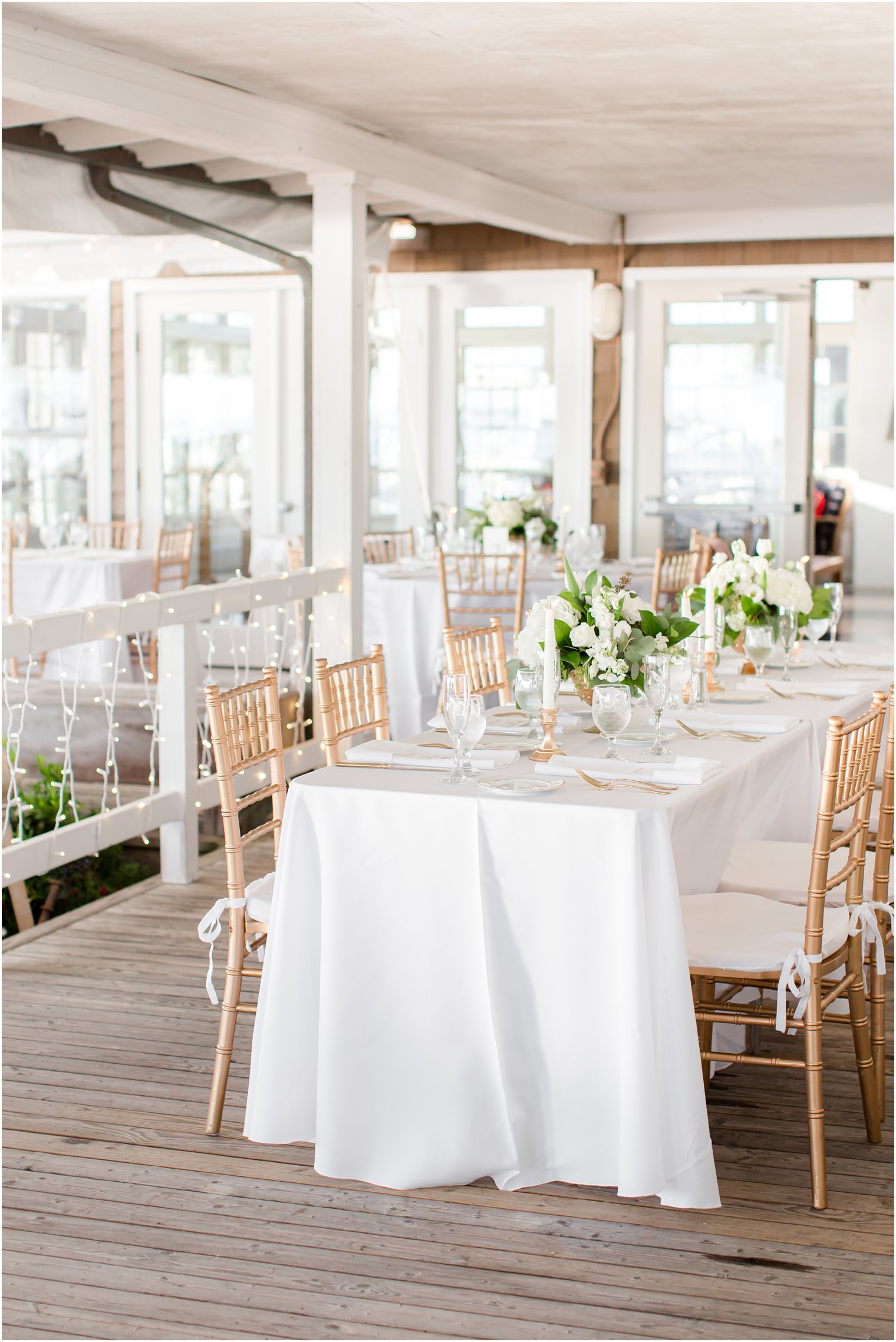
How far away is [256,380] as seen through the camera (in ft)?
32.4

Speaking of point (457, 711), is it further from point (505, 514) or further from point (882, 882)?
point (505, 514)

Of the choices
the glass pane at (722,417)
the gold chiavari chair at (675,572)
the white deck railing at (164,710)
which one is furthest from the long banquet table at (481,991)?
the glass pane at (722,417)

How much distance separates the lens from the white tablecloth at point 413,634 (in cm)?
754

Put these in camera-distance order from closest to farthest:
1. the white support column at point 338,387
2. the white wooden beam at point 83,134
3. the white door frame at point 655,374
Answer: the white wooden beam at point 83,134, the white support column at point 338,387, the white door frame at point 655,374

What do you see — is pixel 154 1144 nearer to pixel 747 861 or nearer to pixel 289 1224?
pixel 289 1224

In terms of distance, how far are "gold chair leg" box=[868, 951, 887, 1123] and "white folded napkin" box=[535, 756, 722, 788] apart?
670mm

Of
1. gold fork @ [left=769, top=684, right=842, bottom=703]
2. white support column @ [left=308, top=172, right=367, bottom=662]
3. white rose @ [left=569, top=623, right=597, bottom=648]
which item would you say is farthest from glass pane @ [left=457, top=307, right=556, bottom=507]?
white rose @ [left=569, top=623, right=597, bottom=648]

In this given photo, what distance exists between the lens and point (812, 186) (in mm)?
8055

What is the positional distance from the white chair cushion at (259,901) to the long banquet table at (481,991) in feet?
0.65

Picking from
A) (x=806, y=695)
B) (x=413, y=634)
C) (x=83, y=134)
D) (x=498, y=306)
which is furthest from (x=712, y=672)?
(x=498, y=306)

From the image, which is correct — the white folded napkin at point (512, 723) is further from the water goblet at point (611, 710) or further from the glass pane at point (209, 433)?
the glass pane at point (209, 433)

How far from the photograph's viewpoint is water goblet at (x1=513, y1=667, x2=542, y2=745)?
3652 millimetres

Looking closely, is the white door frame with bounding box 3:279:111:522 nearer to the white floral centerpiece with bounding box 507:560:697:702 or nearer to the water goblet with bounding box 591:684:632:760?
the white floral centerpiece with bounding box 507:560:697:702

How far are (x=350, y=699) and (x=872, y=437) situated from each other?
12.5 metres
